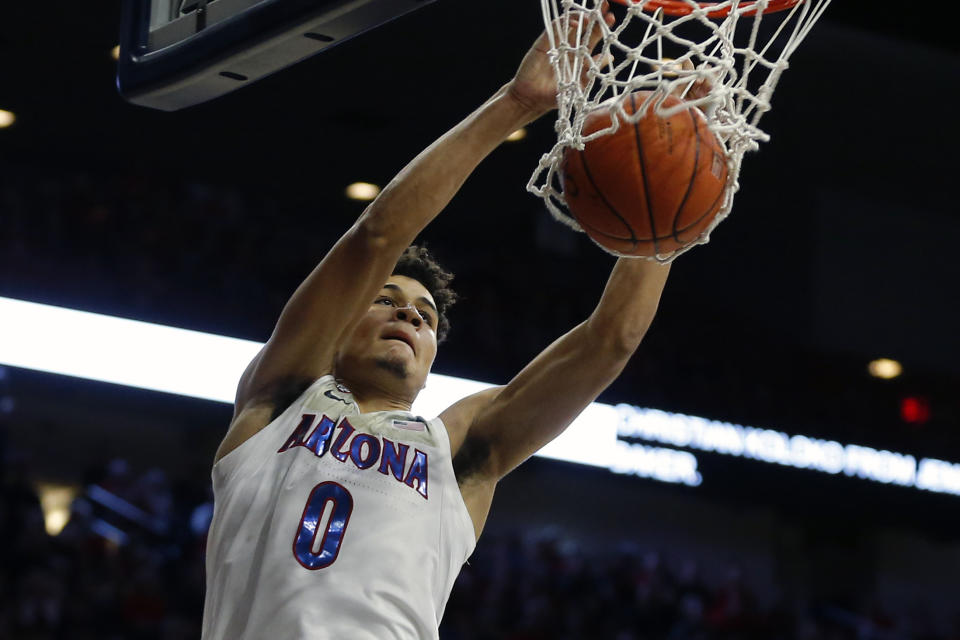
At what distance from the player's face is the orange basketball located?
1.80 ft

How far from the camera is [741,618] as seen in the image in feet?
31.1

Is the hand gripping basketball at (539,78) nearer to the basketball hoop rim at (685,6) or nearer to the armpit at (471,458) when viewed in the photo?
the basketball hoop rim at (685,6)

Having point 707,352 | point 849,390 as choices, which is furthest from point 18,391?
point 849,390

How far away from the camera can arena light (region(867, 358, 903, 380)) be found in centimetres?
925

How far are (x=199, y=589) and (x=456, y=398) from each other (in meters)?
1.82

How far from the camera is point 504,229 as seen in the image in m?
9.07

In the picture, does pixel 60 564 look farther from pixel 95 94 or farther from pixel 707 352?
pixel 707 352

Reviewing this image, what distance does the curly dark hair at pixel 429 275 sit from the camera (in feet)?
9.68

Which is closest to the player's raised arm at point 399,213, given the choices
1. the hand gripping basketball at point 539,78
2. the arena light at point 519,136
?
the hand gripping basketball at point 539,78

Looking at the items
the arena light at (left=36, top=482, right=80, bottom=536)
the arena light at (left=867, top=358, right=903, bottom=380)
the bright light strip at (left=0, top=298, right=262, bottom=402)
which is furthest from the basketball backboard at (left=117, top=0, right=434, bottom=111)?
the arena light at (left=36, top=482, right=80, bottom=536)

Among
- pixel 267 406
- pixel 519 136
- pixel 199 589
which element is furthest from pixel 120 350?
pixel 267 406

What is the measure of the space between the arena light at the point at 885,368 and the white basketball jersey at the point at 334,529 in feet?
24.1

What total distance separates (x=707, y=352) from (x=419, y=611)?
690 cm

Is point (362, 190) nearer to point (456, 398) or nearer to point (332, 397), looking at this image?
point (456, 398)
